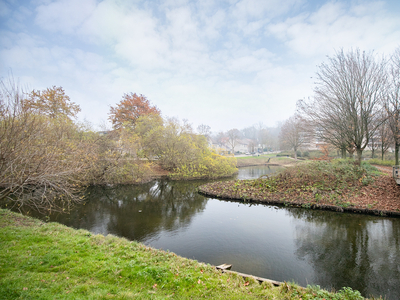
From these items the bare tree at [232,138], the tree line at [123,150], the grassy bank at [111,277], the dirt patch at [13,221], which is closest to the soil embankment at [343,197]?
the grassy bank at [111,277]

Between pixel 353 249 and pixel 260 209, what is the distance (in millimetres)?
5531

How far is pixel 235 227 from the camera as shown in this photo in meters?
9.42

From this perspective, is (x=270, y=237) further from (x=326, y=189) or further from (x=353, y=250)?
(x=326, y=189)

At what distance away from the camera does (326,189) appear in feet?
42.1

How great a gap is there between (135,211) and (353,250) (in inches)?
415

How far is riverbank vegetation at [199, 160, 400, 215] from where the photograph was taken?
1087cm

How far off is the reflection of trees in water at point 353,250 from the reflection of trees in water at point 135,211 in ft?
18.8

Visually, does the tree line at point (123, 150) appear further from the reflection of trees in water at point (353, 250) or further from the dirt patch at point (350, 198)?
the reflection of trees in water at point (353, 250)

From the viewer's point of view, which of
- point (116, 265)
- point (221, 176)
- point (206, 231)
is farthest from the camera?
point (221, 176)

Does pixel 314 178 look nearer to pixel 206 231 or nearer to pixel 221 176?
pixel 206 231

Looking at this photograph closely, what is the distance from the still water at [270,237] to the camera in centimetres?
566

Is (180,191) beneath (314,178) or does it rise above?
beneath

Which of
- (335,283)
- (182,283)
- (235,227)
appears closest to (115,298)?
(182,283)

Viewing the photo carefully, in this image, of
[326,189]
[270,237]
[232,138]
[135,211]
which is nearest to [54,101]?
[135,211]
